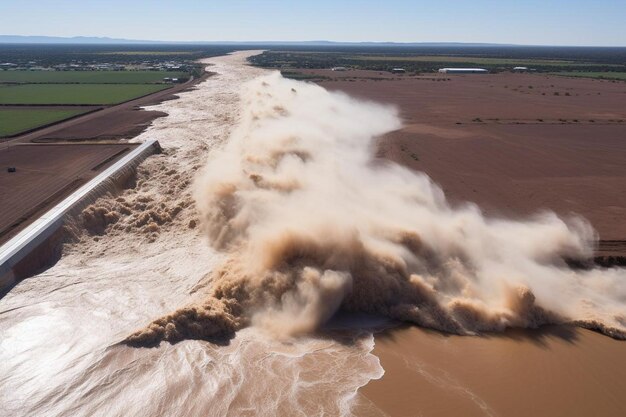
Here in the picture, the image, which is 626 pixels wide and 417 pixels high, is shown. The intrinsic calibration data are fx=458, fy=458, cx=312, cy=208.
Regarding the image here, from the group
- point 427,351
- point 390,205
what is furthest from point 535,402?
→ point 390,205

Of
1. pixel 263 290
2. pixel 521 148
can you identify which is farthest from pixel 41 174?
pixel 521 148

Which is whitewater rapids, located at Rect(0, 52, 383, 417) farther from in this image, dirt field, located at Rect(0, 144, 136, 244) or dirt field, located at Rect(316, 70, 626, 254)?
dirt field, located at Rect(316, 70, 626, 254)

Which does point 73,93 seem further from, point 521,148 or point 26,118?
point 521,148

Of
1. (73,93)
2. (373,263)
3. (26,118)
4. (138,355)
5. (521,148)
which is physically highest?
(73,93)

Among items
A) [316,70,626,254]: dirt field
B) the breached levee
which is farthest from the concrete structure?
[316,70,626,254]: dirt field

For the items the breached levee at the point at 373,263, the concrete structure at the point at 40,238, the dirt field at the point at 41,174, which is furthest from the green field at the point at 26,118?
the breached levee at the point at 373,263
